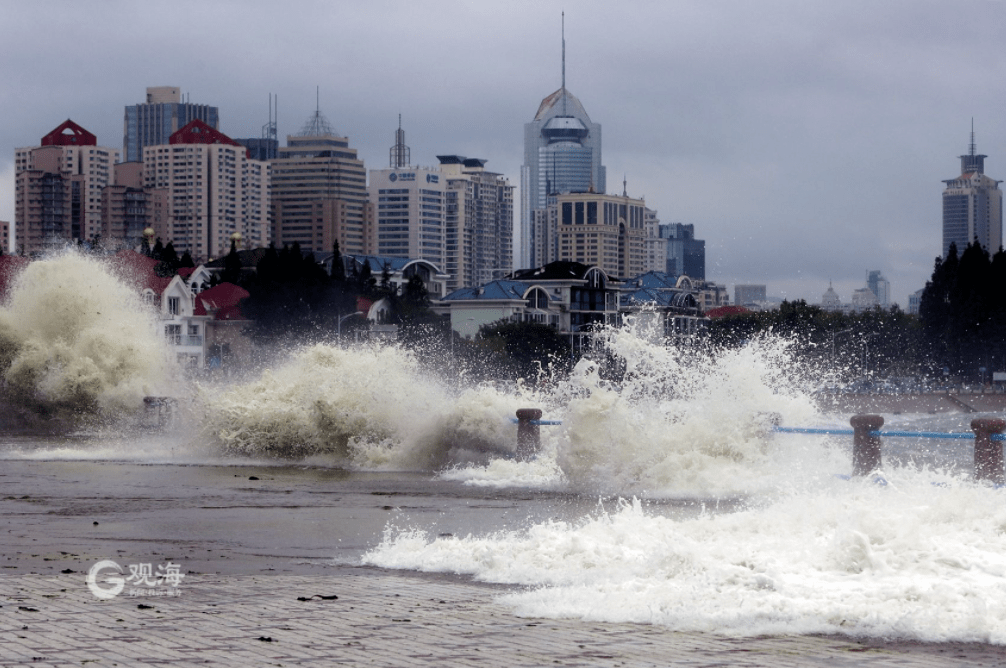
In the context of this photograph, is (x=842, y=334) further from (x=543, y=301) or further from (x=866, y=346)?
(x=543, y=301)

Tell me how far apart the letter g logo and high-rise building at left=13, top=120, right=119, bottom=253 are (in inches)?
6833

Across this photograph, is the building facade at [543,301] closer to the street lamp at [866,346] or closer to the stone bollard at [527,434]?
the street lamp at [866,346]

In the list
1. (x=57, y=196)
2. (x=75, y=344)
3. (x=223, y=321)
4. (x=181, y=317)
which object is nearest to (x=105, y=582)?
(x=75, y=344)

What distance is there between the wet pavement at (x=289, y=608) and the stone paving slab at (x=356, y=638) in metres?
0.01

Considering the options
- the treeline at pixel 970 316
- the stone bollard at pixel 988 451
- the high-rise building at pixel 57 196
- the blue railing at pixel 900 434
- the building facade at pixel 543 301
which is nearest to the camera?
the stone bollard at pixel 988 451

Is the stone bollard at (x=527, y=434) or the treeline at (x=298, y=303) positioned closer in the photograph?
the stone bollard at (x=527, y=434)

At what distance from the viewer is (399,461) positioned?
22219mm

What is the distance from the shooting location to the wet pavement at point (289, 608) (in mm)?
6934

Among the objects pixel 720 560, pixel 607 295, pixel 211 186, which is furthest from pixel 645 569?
pixel 211 186

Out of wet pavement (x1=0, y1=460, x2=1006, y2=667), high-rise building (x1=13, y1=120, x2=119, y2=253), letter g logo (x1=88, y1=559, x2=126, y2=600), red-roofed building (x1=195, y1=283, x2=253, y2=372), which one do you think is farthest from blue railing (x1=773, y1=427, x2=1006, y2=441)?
high-rise building (x1=13, y1=120, x2=119, y2=253)

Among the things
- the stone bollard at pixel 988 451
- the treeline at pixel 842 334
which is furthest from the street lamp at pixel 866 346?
the stone bollard at pixel 988 451

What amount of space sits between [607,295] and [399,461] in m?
97.0

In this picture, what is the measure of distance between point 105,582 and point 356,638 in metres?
2.65

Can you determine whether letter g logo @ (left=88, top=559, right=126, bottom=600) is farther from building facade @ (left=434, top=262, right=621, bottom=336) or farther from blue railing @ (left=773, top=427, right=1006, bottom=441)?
building facade @ (left=434, top=262, right=621, bottom=336)
